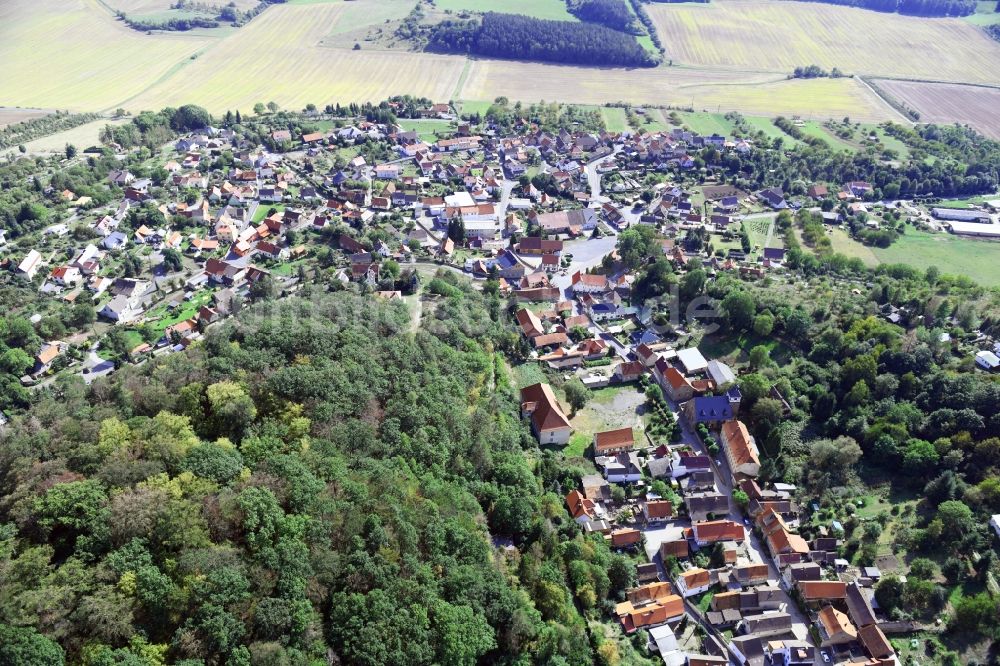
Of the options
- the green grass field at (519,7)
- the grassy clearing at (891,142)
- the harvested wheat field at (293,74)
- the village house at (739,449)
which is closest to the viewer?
the village house at (739,449)

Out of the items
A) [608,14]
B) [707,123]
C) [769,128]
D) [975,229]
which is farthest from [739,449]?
[608,14]

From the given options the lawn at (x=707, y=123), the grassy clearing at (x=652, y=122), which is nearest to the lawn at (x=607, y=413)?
the grassy clearing at (x=652, y=122)

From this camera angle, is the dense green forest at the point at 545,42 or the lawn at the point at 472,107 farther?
the dense green forest at the point at 545,42

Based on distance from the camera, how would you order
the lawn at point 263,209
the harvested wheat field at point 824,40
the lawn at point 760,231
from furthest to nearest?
1. the harvested wheat field at point 824,40
2. the lawn at point 263,209
3. the lawn at point 760,231

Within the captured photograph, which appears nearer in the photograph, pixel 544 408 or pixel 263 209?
pixel 544 408

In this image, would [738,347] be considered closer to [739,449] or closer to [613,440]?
[739,449]

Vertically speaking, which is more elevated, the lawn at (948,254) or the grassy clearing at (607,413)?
the lawn at (948,254)

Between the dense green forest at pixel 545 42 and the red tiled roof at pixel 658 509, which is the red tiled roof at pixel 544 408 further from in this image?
the dense green forest at pixel 545 42
